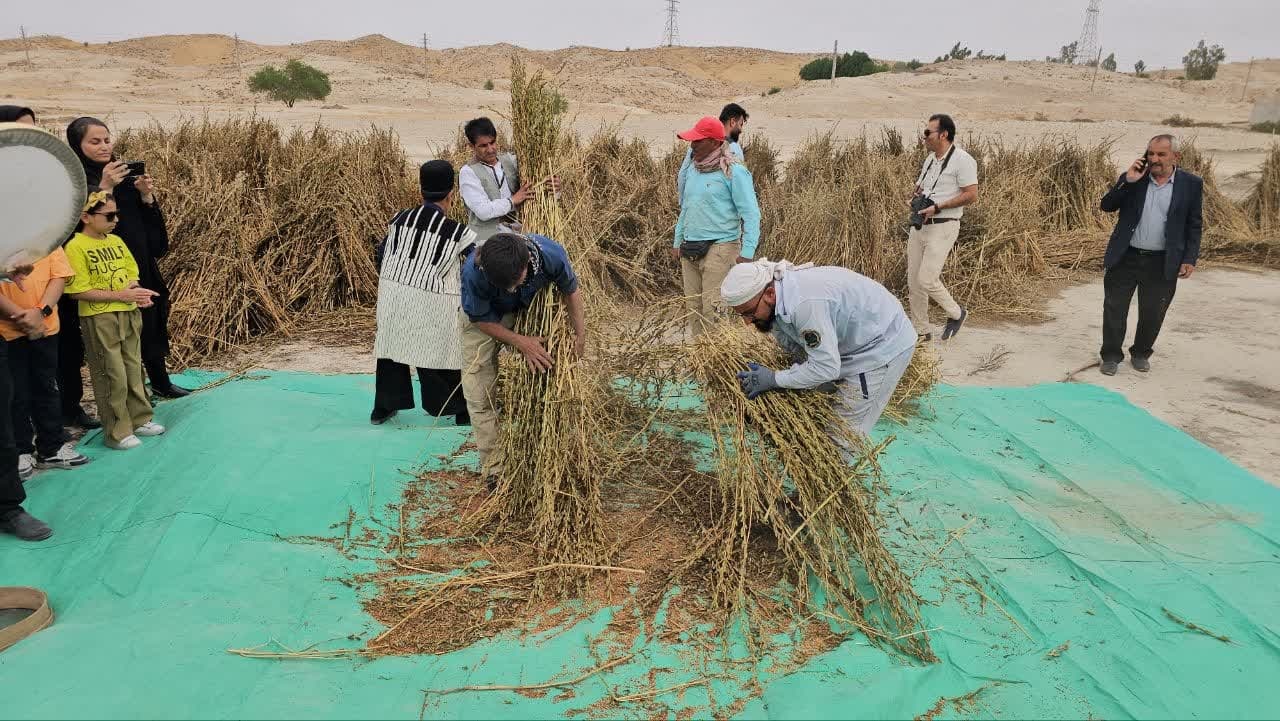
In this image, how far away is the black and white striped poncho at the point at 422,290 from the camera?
4.23 m

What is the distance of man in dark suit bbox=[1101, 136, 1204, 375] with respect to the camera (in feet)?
17.9

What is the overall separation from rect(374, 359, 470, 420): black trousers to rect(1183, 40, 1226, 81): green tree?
51314 millimetres

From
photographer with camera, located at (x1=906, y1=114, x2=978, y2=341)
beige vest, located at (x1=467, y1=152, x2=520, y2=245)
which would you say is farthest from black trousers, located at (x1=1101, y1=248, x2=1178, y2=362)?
beige vest, located at (x1=467, y1=152, x2=520, y2=245)

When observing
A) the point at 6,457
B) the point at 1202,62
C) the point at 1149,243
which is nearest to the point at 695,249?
the point at 1149,243

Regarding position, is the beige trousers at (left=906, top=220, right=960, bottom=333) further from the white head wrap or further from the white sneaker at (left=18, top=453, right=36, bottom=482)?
the white sneaker at (left=18, top=453, right=36, bottom=482)

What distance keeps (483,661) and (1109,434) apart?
3855 mm

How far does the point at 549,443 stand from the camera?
10.7 feet

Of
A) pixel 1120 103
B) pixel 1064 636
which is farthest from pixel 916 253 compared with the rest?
pixel 1120 103

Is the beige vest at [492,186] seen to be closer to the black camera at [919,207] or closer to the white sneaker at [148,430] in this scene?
the white sneaker at [148,430]

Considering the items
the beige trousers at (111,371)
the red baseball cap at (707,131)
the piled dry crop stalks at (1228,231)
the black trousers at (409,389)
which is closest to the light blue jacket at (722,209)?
the red baseball cap at (707,131)

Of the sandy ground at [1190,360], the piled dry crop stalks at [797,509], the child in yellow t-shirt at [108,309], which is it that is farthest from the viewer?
the sandy ground at [1190,360]

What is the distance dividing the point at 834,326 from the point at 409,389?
255 cm

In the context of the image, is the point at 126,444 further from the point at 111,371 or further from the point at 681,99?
the point at 681,99

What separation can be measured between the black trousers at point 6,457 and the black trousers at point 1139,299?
21.2ft
